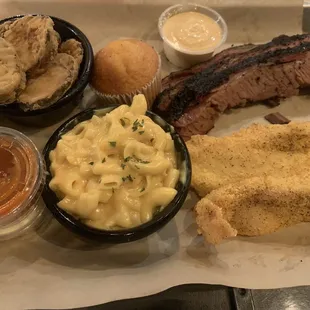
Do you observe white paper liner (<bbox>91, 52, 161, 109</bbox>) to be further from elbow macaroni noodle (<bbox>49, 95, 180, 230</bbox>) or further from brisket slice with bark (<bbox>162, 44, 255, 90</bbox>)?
elbow macaroni noodle (<bbox>49, 95, 180, 230</bbox>)

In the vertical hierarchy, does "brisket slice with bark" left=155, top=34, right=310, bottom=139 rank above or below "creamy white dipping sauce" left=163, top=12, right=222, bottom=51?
below

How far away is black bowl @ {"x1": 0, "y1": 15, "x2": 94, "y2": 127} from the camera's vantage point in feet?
8.34

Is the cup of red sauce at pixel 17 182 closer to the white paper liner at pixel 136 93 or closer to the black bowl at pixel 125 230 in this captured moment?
the black bowl at pixel 125 230

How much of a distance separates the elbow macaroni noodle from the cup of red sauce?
0.09 m

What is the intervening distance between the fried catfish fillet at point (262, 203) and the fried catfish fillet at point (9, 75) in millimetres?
1129

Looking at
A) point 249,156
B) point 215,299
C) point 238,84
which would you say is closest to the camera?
point 215,299

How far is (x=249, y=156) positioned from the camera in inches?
98.6

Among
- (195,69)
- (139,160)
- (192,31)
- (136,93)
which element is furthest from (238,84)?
(139,160)

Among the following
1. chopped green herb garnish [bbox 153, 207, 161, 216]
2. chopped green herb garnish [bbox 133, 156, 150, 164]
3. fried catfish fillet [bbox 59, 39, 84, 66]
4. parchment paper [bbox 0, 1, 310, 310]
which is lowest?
parchment paper [bbox 0, 1, 310, 310]

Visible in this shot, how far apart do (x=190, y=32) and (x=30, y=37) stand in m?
1.05

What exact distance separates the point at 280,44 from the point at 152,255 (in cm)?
158

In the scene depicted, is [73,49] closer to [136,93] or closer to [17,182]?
[136,93]

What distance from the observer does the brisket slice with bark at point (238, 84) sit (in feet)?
9.00

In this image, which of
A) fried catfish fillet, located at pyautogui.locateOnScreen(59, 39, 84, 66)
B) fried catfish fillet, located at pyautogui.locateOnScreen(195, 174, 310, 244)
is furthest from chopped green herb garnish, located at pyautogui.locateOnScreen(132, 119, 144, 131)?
fried catfish fillet, located at pyautogui.locateOnScreen(59, 39, 84, 66)
